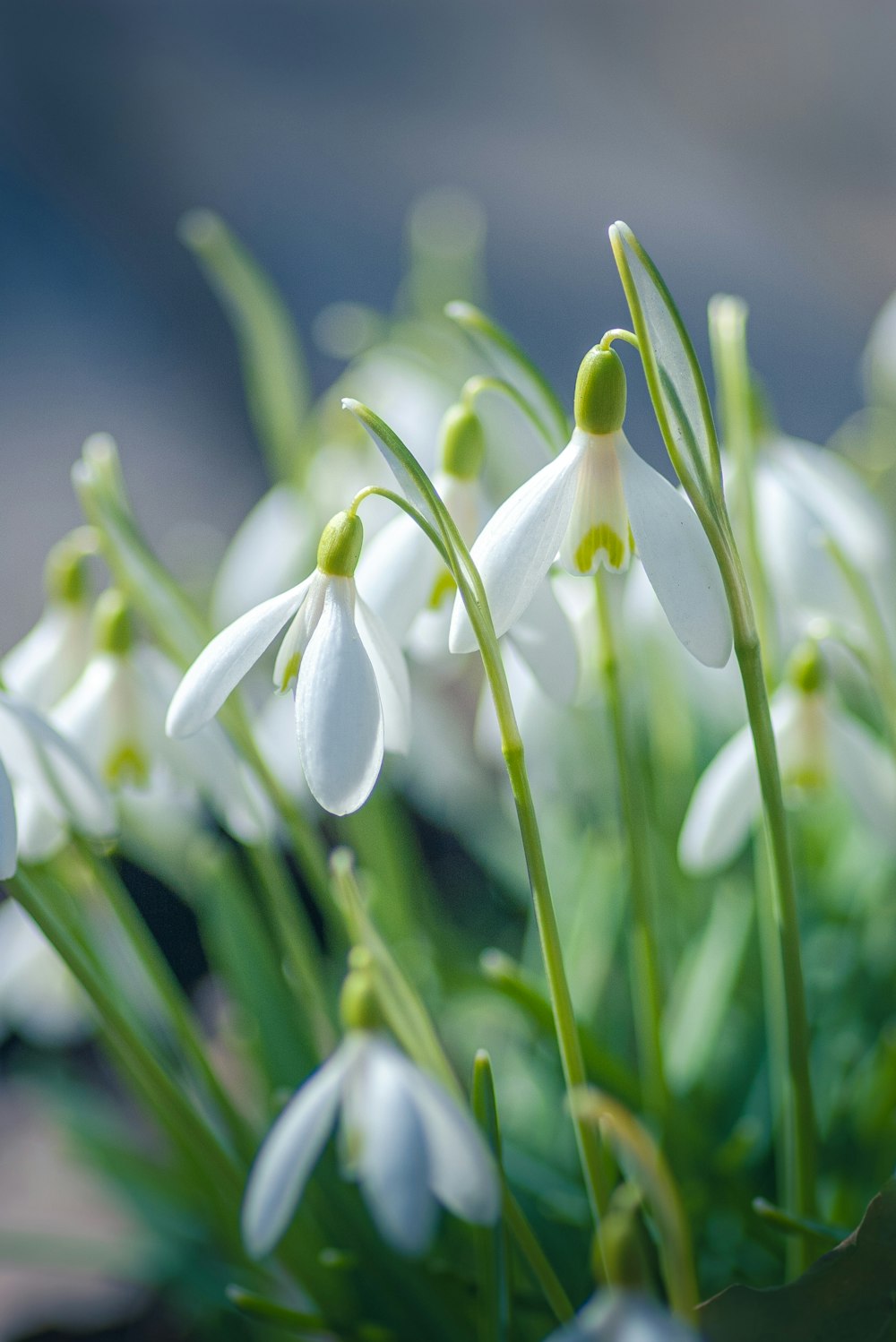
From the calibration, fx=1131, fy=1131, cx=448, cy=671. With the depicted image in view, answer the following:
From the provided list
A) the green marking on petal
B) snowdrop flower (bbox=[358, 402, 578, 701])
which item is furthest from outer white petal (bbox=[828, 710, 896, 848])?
the green marking on petal

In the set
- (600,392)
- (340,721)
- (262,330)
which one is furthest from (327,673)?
(262,330)

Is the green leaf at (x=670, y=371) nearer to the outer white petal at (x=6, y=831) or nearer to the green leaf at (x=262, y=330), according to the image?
the outer white petal at (x=6, y=831)

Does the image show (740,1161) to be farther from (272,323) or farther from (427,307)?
(427,307)

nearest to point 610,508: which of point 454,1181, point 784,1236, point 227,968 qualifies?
point 454,1181

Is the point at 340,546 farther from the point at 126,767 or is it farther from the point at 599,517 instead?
the point at 126,767

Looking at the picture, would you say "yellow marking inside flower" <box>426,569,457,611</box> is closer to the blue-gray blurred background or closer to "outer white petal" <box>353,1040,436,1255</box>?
"outer white petal" <box>353,1040,436,1255</box>
